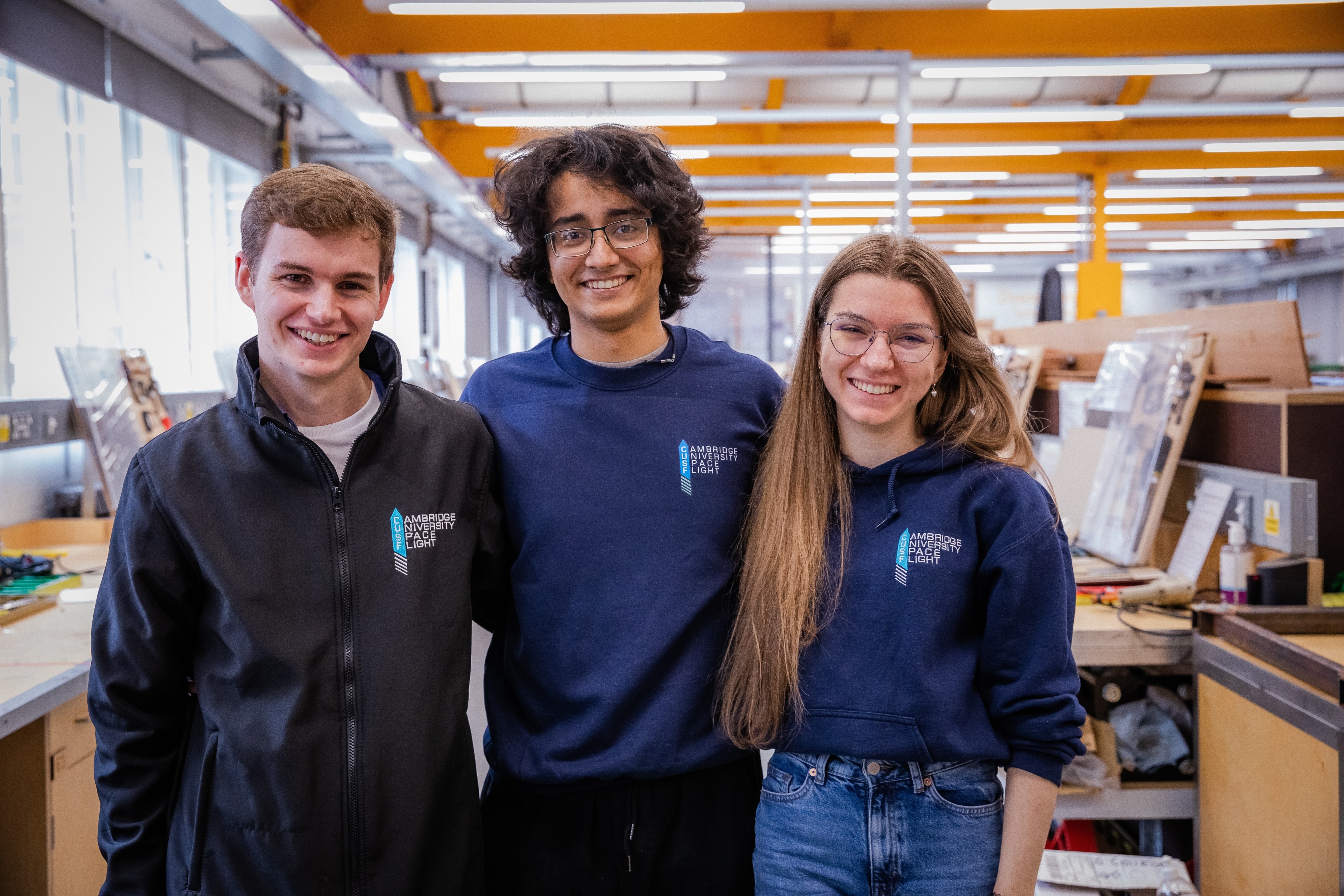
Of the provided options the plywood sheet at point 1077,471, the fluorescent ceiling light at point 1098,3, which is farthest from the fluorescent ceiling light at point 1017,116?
the plywood sheet at point 1077,471

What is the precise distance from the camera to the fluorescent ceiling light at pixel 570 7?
379 centimetres

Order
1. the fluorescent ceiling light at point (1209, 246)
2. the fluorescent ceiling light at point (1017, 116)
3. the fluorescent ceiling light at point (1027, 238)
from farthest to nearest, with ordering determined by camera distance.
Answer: the fluorescent ceiling light at point (1209, 246)
the fluorescent ceiling light at point (1027, 238)
the fluorescent ceiling light at point (1017, 116)

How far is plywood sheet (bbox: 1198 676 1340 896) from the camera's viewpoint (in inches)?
64.1

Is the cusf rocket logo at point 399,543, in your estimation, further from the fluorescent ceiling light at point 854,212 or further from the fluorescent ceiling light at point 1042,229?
Answer: the fluorescent ceiling light at point 1042,229

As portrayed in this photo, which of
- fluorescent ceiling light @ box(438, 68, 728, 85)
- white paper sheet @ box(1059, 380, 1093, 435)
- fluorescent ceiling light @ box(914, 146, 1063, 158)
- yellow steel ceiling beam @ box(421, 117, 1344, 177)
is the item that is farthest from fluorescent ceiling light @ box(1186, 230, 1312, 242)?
white paper sheet @ box(1059, 380, 1093, 435)

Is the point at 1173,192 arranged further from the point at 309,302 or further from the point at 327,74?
the point at 309,302

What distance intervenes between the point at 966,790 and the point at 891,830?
121 millimetres

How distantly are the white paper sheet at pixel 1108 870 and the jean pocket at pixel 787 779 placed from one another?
3.01 ft

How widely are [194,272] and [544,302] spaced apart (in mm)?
4088

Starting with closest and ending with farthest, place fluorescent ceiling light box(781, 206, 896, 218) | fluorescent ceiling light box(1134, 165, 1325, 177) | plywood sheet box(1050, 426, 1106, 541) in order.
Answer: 1. plywood sheet box(1050, 426, 1106, 541)
2. fluorescent ceiling light box(1134, 165, 1325, 177)
3. fluorescent ceiling light box(781, 206, 896, 218)

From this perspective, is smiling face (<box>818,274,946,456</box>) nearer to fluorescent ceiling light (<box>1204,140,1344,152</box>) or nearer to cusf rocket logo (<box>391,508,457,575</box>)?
cusf rocket logo (<box>391,508,457,575</box>)

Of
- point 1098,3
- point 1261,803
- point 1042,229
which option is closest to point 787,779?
point 1261,803

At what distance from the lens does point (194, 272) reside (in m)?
4.93

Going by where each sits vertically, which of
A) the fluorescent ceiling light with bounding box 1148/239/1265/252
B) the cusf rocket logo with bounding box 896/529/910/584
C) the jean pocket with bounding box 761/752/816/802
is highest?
the fluorescent ceiling light with bounding box 1148/239/1265/252
